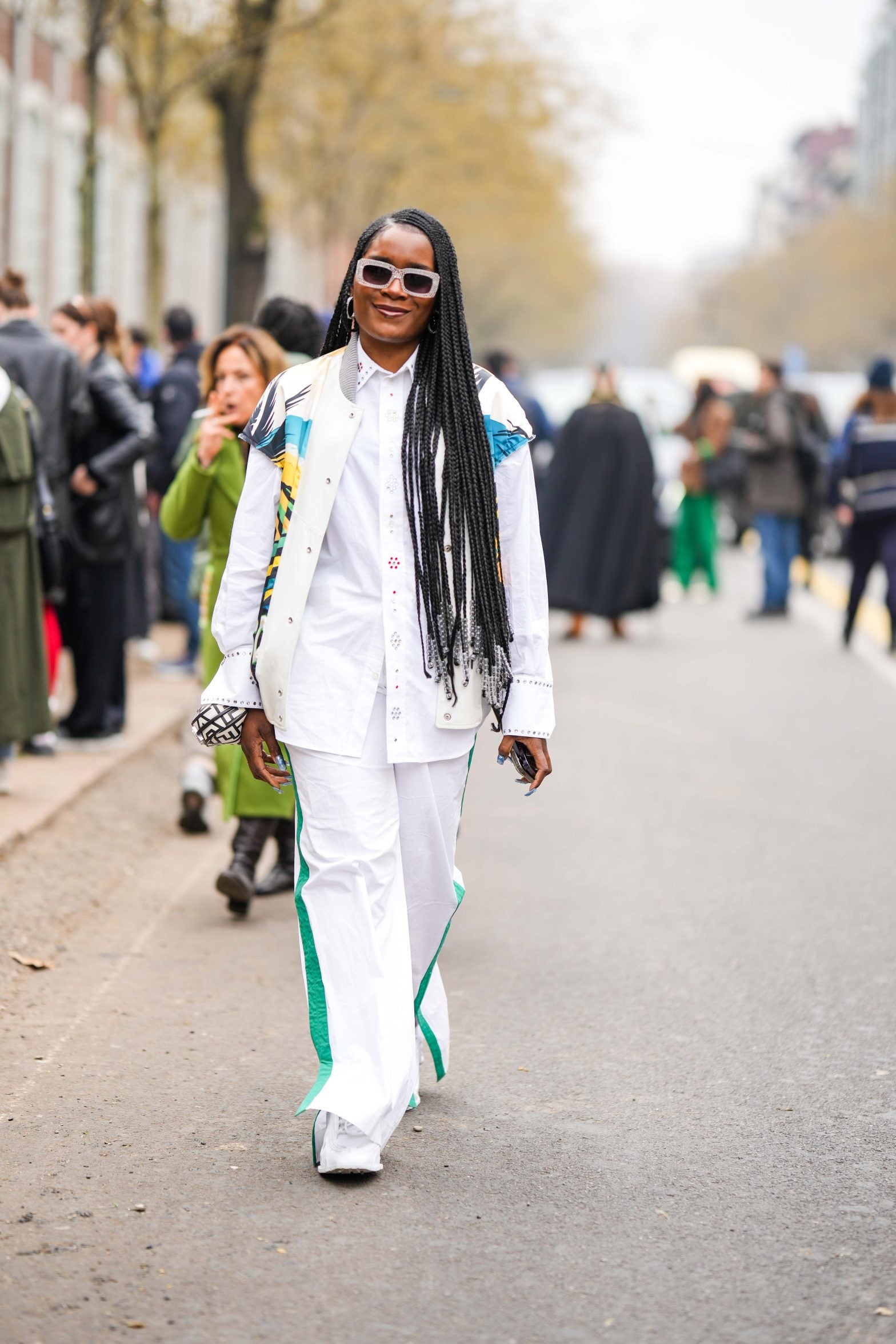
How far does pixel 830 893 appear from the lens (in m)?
7.25

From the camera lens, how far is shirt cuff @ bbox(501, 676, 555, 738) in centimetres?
430

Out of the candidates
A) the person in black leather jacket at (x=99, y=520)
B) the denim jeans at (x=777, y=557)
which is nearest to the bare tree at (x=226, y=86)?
the denim jeans at (x=777, y=557)

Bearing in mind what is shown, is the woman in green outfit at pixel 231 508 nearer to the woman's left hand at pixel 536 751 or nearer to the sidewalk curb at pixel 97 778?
the sidewalk curb at pixel 97 778

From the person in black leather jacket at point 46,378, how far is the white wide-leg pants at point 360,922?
188 inches

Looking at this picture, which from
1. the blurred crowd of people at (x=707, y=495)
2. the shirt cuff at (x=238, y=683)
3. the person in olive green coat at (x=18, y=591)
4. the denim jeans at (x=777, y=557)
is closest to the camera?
the shirt cuff at (x=238, y=683)

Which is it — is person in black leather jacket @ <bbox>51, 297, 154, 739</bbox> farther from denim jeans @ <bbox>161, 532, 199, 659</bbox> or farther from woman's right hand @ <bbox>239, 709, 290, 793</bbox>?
woman's right hand @ <bbox>239, 709, 290, 793</bbox>

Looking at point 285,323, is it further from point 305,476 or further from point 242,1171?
point 242,1171

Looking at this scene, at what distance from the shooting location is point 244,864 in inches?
261

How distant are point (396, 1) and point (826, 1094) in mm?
27111

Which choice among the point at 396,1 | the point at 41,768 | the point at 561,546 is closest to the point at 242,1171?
the point at 41,768

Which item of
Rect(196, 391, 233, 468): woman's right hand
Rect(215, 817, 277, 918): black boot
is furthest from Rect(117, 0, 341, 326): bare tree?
Rect(215, 817, 277, 918): black boot

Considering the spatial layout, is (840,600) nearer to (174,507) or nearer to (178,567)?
(178,567)

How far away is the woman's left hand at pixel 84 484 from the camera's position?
909 cm

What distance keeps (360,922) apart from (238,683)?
55 centimetres
